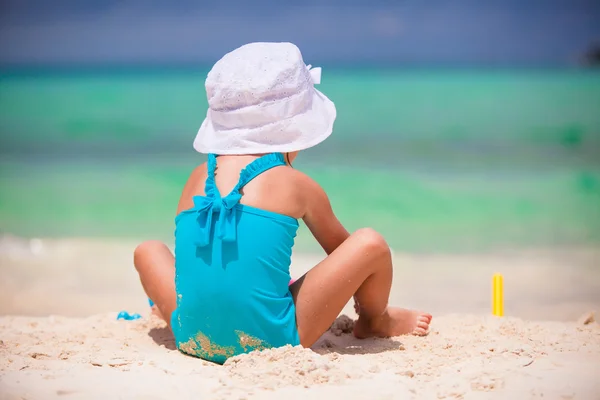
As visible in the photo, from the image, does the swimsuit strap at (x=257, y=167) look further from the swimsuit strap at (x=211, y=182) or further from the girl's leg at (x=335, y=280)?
the girl's leg at (x=335, y=280)

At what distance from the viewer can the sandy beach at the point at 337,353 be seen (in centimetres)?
191

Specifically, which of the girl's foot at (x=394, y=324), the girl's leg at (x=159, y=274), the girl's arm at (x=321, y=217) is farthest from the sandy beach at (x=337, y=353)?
the girl's arm at (x=321, y=217)

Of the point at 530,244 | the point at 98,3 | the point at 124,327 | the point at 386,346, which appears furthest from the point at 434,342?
the point at 98,3

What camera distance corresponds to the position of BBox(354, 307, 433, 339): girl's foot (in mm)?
2512

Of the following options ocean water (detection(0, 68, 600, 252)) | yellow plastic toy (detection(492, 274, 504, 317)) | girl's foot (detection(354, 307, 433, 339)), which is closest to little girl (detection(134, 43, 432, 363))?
girl's foot (detection(354, 307, 433, 339))

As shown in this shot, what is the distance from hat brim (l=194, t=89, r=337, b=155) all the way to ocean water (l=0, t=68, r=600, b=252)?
233cm

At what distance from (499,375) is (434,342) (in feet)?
1.58

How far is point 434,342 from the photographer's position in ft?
8.13

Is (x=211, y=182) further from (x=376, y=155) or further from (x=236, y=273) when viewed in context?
(x=376, y=155)

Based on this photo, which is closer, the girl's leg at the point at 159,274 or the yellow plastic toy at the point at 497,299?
the girl's leg at the point at 159,274

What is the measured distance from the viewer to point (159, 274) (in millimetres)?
2408

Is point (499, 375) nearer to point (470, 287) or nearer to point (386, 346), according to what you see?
point (386, 346)

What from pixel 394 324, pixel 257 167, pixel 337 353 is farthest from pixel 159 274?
pixel 394 324

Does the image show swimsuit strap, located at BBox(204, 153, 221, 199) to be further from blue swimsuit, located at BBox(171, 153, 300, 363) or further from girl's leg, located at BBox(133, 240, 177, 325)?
girl's leg, located at BBox(133, 240, 177, 325)
